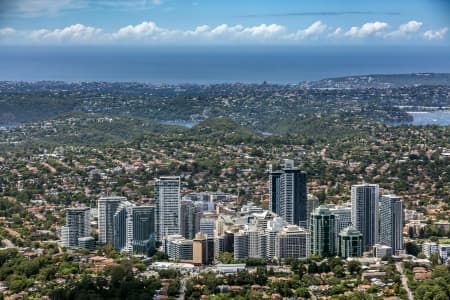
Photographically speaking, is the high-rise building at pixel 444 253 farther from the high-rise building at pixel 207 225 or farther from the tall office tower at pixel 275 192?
the high-rise building at pixel 207 225

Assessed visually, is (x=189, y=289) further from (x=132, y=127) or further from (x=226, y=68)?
(x=226, y=68)

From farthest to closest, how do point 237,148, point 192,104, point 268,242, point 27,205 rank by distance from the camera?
1. point 192,104
2. point 237,148
3. point 27,205
4. point 268,242

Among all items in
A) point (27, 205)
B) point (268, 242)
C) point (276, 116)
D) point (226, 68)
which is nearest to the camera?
point (268, 242)

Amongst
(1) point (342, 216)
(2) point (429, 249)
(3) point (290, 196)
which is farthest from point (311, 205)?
(2) point (429, 249)

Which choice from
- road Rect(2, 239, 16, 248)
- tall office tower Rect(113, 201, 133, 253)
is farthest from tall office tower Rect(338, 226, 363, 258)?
road Rect(2, 239, 16, 248)

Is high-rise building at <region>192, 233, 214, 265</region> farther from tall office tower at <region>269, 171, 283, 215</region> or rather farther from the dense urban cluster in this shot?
tall office tower at <region>269, 171, 283, 215</region>

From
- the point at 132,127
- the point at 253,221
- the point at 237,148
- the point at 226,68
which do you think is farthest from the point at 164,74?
the point at 253,221

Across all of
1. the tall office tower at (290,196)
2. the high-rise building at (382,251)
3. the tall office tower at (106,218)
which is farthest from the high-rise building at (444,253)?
the tall office tower at (106,218)
